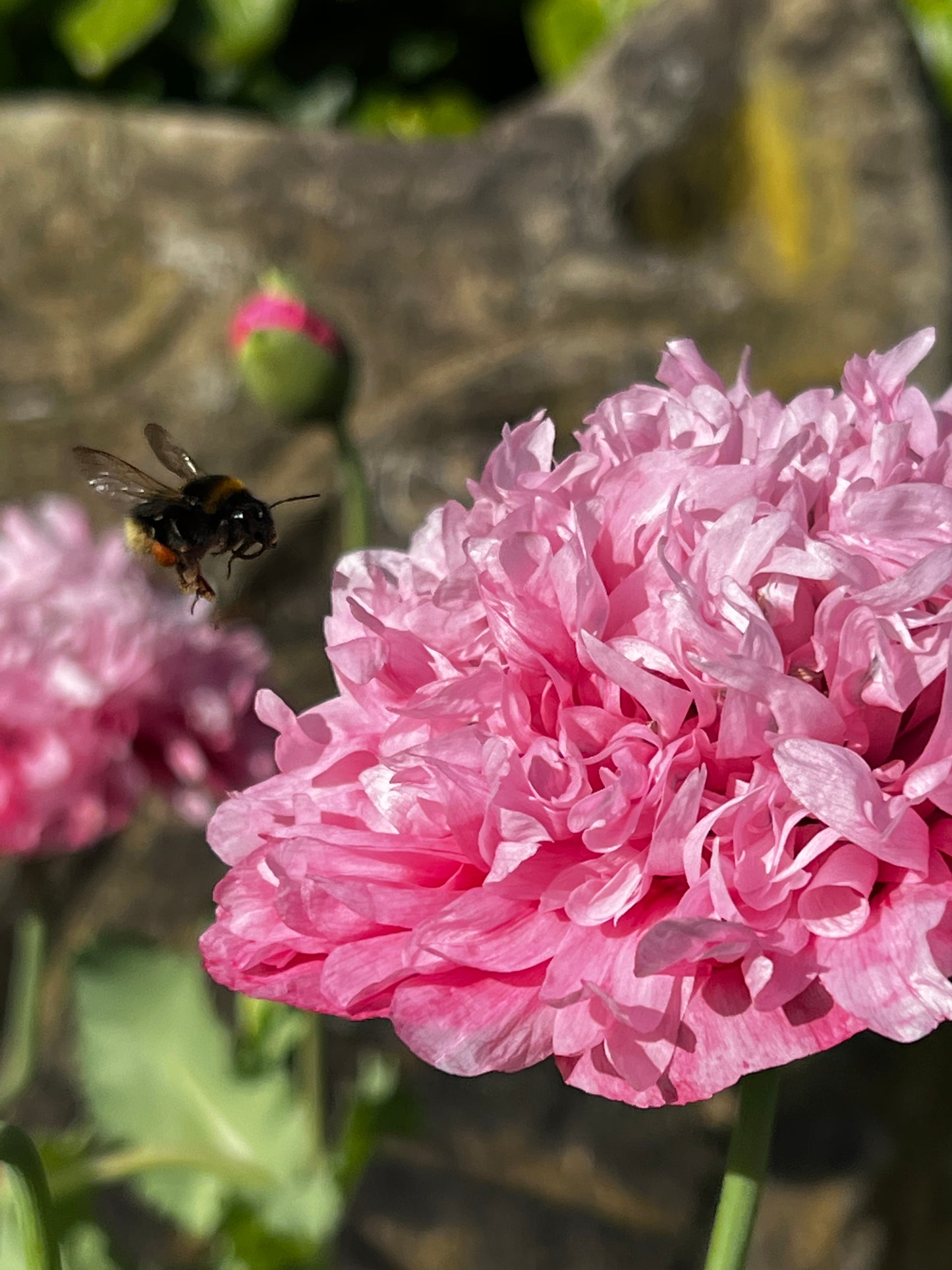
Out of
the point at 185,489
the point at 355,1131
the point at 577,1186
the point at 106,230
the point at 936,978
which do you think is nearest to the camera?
the point at 936,978

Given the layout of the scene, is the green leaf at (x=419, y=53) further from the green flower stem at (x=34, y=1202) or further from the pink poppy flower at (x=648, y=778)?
the green flower stem at (x=34, y=1202)

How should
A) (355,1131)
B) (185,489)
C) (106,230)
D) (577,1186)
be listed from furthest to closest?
(106,230) → (577,1186) → (355,1131) → (185,489)

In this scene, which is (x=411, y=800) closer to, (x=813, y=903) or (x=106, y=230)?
(x=813, y=903)

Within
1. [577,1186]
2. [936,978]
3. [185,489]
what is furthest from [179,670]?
[577,1186]

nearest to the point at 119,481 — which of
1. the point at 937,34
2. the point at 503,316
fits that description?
the point at 503,316

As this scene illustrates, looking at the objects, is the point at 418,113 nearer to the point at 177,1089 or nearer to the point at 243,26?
the point at 243,26

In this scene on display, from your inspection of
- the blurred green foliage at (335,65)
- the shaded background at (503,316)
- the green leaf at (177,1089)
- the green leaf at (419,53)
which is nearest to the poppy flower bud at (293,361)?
the green leaf at (177,1089)

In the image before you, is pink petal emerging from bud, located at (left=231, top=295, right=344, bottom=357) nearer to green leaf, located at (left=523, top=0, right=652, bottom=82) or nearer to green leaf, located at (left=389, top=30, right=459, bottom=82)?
green leaf, located at (left=523, top=0, right=652, bottom=82)
